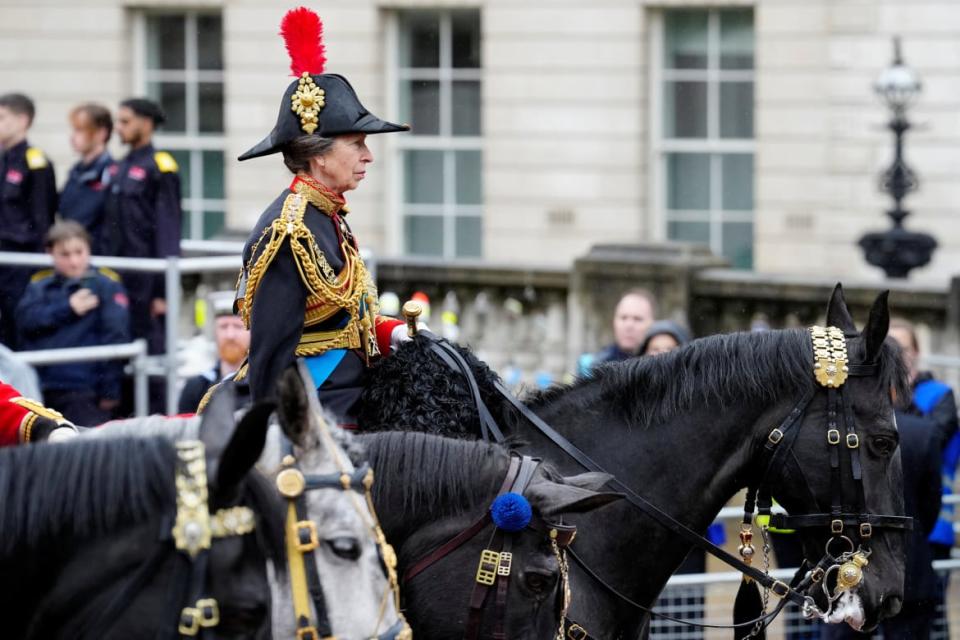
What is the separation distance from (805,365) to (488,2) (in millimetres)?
13347

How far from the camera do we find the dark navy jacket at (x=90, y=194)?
1118 cm

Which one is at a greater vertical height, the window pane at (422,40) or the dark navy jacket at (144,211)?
the window pane at (422,40)

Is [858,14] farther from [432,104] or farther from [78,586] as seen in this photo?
[78,586]

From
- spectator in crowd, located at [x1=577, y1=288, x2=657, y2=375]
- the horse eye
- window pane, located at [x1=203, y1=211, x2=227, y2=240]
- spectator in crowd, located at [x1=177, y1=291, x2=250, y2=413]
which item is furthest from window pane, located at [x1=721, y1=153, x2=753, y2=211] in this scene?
the horse eye

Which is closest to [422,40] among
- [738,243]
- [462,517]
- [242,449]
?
[738,243]

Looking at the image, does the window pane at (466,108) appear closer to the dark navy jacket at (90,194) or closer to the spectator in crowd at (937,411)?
the dark navy jacket at (90,194)

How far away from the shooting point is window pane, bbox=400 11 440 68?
61.3 ft

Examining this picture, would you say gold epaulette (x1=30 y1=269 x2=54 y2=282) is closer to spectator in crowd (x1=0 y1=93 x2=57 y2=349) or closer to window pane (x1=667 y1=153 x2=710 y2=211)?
spectator in crowd (x1=0 y1=93 x2=57 y2=349)

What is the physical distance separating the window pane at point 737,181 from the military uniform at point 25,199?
848 cm

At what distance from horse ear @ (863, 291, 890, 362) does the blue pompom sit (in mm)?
1654

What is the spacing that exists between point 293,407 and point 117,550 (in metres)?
0.54

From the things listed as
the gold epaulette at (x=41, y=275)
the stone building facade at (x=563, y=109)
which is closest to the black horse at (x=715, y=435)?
the gold epaulette at (x=41, y=275)

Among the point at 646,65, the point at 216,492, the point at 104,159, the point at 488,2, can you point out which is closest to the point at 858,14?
the point at 646,65

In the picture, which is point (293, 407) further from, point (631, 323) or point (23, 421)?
point (631, 323)
